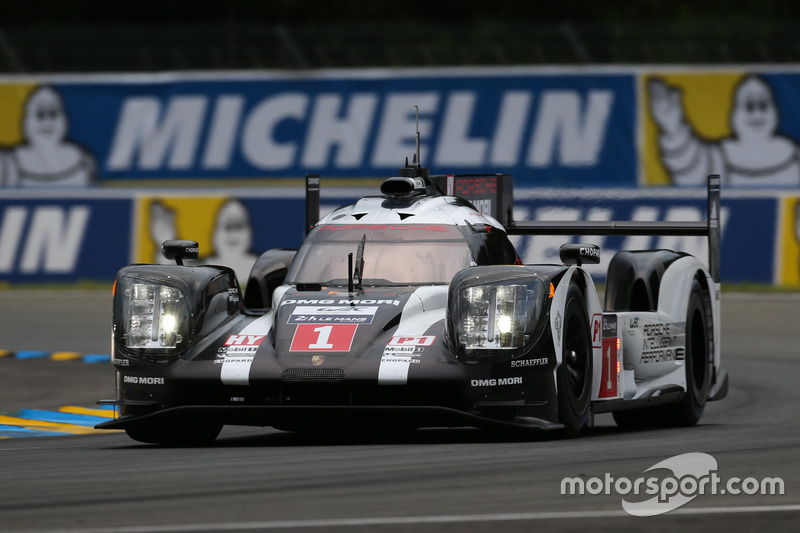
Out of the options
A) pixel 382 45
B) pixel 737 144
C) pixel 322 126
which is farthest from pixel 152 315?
pixel 382 45

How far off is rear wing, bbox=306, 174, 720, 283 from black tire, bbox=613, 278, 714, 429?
15.4 inches

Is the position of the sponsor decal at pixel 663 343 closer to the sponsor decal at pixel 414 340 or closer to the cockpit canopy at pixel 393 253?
the cockpit canopy at pixel 393 253

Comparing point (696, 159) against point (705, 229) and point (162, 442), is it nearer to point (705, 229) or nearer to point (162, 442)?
point (705, 229)

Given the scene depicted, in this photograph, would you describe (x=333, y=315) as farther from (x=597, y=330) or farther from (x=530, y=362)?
(x=597, y=330)

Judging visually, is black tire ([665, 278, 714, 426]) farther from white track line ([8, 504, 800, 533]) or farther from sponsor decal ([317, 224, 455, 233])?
white track line ([8, 504, 800, 533])

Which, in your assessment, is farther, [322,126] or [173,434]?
[322,126]

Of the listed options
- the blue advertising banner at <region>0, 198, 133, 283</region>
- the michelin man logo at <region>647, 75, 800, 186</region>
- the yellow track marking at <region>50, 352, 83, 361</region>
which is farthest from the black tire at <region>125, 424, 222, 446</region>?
the blue advertising banner at <region>0, 198, 133, 283</region>

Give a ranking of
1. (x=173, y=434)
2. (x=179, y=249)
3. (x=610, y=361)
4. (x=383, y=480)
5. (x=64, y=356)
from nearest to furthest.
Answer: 1. (x=383, y=480)
2. (x=173, y=434)
3. (x=610, y=361)
4. (x=179, y=249)
5. (x=64, y=356)

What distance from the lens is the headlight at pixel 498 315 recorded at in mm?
7848

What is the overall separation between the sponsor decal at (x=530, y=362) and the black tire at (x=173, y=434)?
1.76 meters

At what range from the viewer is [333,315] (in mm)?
8195

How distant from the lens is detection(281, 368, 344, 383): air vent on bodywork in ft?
25.5

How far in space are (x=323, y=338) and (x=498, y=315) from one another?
0.88m

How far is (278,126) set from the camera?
2348cm
